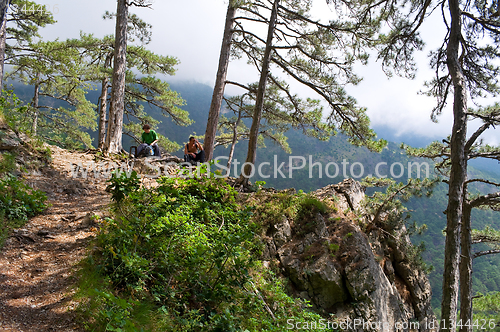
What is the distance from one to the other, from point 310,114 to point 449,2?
4061 millimetres

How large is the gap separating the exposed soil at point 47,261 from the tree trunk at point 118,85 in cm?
373

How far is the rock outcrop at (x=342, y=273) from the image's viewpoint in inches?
186

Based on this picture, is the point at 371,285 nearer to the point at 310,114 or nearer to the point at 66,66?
the point at 310,114

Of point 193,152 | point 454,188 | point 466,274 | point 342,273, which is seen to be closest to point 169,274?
point 342,273

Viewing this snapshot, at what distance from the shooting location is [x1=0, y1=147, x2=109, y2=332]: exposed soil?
79.1 inches

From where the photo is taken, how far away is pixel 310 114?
8.00m

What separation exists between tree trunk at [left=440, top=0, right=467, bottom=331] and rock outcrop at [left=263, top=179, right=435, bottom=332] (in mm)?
943

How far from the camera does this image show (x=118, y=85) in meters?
8.44

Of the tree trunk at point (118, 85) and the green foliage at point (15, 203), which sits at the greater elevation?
the tree trunk at point (118, 85)

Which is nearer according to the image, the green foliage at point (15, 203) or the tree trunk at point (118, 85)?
the green foliage at point (15, 203)

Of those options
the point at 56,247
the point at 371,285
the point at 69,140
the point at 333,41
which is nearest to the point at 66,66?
the point at 69,140

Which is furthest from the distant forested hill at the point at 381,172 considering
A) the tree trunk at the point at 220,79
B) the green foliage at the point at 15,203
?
the green foliage at the point at 15,203

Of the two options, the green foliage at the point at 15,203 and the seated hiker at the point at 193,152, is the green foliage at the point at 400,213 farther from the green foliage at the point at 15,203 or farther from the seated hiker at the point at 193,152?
the green foliage at the point at 15,203

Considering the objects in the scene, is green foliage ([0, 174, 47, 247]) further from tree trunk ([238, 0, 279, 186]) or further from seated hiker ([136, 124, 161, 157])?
tree trunk ([238, 0, 279, 186])
